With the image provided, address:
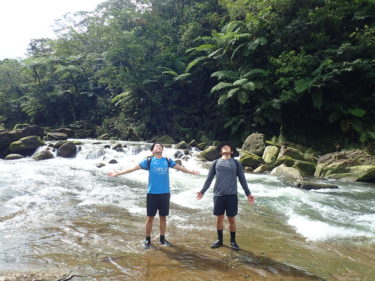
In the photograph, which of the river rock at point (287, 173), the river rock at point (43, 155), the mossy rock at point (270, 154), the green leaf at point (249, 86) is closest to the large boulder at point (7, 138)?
the river rock at point (43, 155)

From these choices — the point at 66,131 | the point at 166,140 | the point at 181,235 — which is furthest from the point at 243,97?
the point at 66,131

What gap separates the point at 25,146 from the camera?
A: 57.9 feet

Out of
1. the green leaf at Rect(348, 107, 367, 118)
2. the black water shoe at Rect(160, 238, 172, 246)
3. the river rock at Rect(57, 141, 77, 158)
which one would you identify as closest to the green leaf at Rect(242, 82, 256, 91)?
the green leaf at Rect(348, 107, 367, 118)

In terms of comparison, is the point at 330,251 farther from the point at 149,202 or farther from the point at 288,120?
the point at 288,120

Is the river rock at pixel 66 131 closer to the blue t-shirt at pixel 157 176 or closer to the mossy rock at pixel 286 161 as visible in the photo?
the mossy rock at pixel 286 161

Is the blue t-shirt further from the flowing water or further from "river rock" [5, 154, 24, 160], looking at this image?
"river rock" [5, 154, 24, 160]

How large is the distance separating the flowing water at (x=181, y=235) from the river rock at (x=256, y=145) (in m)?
4.95

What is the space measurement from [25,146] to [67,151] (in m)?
2.91

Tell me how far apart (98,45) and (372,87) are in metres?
25.8

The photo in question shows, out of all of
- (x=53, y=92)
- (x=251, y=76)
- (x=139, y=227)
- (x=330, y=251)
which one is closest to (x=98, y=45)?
(x=53, y=92)

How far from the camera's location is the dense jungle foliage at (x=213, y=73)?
1557 centimetres

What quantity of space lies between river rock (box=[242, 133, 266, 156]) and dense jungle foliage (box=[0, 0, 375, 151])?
7.45ft

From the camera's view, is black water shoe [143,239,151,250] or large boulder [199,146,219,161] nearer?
black water shoe [143,239,151,250]

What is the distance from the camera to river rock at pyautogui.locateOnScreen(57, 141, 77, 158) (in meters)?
17.0
